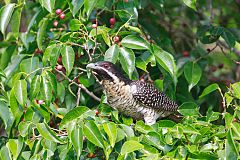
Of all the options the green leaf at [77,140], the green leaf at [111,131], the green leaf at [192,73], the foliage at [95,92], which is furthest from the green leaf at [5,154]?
the green leaf at [192,73]

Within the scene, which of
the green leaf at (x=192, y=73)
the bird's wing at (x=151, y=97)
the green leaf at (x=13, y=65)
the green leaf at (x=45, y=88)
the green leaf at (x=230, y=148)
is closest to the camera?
the green leaf at (x=230, y=148)

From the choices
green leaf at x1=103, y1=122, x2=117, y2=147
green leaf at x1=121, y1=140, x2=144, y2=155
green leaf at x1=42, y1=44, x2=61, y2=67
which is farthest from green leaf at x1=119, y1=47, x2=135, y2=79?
green leaf at x1=121, y1=140, x2=144, y2=155

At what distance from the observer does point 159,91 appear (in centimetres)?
446

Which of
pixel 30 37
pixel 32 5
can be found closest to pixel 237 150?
pixel 30 37

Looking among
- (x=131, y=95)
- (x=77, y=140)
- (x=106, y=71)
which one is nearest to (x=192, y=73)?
(x=131, y=95)

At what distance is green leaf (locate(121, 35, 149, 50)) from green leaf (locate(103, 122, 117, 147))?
2.16 feet

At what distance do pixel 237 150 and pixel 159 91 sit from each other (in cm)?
122

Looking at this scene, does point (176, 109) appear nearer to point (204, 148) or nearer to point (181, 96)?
point (181, 96)

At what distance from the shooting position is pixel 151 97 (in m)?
4.34

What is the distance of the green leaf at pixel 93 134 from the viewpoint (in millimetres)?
3352

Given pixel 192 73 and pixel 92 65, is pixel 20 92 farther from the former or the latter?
pixel 192 73

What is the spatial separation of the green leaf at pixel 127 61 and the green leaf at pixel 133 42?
0.04 metres

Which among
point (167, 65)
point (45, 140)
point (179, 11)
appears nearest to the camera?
point (45, 140)

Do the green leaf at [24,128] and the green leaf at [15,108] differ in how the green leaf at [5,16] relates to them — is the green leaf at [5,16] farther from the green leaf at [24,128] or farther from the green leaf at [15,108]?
the green leaf at [24,128]
